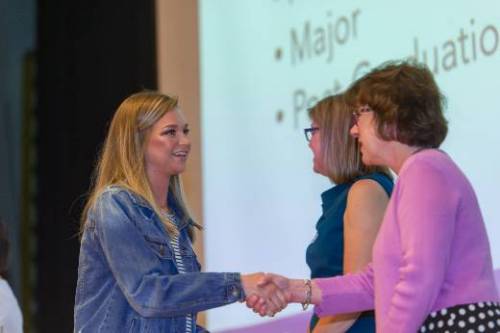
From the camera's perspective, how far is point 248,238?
4137 millimetres

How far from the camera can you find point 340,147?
9.12ft

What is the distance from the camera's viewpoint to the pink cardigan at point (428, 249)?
211 cm

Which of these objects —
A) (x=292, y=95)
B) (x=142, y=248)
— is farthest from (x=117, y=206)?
(x=292, y=95)

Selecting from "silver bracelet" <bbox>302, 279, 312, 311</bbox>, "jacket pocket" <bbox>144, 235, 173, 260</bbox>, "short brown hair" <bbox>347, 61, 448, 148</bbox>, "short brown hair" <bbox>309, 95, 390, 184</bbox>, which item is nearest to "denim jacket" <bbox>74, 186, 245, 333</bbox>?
"jacket pocket" <bbox>144, 235, 173, 260</bbox>

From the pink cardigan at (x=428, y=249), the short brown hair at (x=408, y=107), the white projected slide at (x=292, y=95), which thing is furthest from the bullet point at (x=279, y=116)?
the pink cardigan at (x=428, y=249)

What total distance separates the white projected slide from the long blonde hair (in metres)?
0.98

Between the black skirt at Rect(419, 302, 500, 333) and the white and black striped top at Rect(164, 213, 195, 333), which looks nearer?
the black skirt at Rect(419, 302, 500, 333)

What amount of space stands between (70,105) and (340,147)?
8.76ft

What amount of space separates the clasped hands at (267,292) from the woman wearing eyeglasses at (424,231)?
448 mm

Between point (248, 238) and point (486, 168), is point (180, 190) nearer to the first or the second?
point (486, 168)

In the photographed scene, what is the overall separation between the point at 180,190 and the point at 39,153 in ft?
8.98

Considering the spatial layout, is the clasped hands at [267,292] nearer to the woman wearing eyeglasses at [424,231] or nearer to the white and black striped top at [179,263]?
the white and black striped top at [179,263]

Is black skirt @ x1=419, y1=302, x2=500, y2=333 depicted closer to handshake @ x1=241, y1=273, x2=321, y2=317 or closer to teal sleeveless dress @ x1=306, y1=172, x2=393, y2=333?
handshake @ x1=241, y1=273, x2=321, y2=317

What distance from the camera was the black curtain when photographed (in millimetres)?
4895
